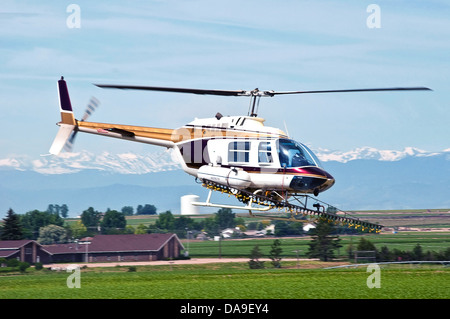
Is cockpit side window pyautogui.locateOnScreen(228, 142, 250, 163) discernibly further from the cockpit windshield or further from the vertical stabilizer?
the vertical stabilizer

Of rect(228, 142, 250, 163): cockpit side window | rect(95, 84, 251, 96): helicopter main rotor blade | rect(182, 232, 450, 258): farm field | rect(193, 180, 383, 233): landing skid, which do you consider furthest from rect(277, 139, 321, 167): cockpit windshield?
rect(182, 232, 450, 258): farm field

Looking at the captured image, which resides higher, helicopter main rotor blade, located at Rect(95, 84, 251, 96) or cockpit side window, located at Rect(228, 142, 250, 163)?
helicopter main rotor blade, located at Rect(95, 84, 251, 96)

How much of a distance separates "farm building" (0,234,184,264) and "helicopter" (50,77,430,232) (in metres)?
57.3

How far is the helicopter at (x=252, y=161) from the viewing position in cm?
3575

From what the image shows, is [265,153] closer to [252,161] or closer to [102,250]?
[252,161]

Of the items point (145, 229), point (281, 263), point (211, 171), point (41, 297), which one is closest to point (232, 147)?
point (211, 171)

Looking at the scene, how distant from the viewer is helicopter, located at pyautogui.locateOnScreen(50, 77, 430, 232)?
35.8 m

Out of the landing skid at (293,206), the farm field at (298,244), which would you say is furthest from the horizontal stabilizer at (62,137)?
the farm field at (298,244)

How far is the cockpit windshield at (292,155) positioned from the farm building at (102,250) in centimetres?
5985

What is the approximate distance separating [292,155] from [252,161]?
1.85 meters

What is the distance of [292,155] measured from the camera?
3584cm

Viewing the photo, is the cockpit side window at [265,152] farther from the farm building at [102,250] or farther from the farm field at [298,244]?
the farm field at [298,244]

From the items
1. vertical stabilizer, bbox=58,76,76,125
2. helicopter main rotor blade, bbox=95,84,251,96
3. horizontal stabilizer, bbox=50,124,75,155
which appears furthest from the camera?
vertical stabilizer, bbox=58,76,76,125
